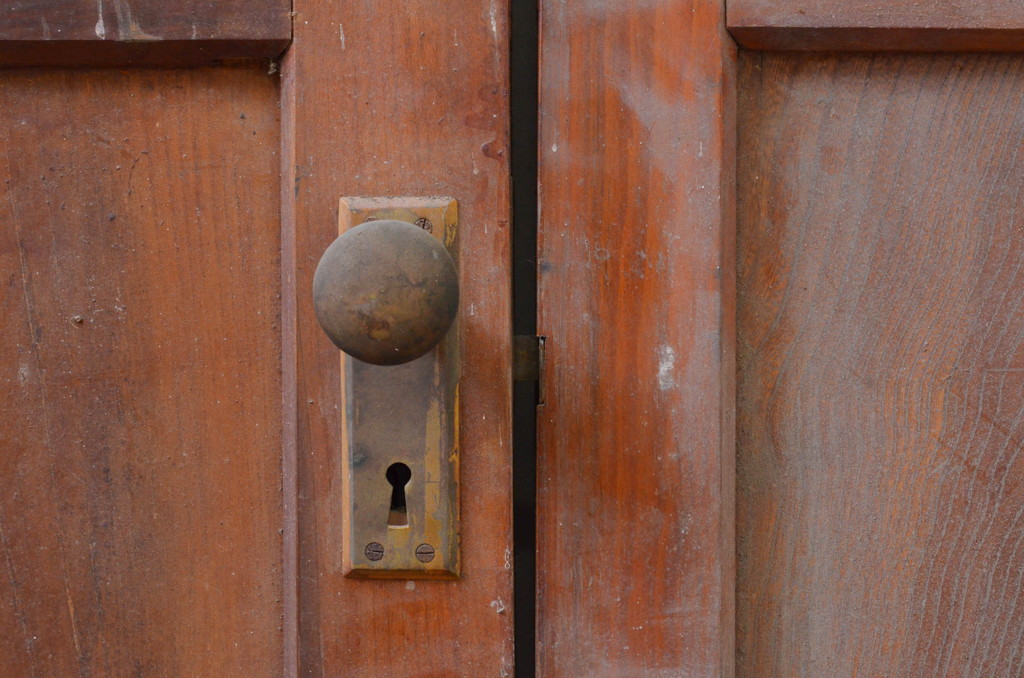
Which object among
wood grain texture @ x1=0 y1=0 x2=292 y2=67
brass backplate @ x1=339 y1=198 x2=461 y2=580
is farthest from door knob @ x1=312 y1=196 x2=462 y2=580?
wood grain texture @ x1=0 y1=0 x2=292 y2=67

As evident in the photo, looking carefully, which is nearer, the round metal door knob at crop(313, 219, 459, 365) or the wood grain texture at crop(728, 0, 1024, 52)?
the round metal door knob at crop(313, 219, 459, 365)

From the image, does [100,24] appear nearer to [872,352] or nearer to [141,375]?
[141,375]

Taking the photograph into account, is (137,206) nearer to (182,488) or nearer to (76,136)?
(76,136)

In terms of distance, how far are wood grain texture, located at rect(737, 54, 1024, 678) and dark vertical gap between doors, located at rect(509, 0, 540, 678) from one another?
12cm

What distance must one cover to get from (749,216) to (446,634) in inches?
11.3

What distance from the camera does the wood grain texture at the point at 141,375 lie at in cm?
48

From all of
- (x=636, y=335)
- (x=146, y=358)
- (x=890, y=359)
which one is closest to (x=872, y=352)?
(x=890, y=359)

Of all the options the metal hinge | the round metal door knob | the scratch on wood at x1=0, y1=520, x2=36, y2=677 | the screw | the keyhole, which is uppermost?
the round metal door knob

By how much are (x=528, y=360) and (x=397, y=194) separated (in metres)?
0.11

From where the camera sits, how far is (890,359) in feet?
1.56

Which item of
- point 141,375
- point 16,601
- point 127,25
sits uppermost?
point 127,25

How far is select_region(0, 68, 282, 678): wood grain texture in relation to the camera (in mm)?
482

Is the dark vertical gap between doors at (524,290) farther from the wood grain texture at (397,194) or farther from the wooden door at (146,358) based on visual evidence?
the wooden door at (146,358)

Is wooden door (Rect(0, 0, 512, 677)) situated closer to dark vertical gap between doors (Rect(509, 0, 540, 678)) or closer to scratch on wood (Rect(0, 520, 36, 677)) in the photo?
scratch on wood (Rect(0, 520, 36, 677))
